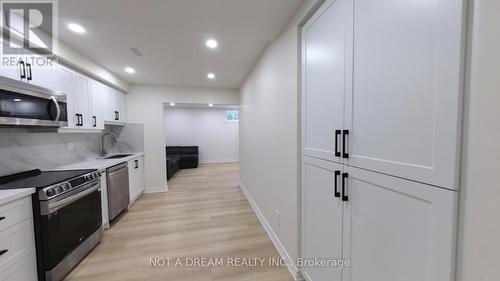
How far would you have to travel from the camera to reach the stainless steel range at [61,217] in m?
1.73

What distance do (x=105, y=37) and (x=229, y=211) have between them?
2.95 m

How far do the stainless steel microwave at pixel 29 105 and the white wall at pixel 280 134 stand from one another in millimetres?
2406

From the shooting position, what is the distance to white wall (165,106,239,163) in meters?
8.00

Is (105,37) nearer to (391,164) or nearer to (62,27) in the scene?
(62,27)

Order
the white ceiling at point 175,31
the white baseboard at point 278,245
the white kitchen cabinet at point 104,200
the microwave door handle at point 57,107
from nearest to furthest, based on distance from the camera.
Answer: the white ceiling at point 175,31 → the white baseboard at point 278,245 → the microwave door handle at point 57,107 → the white kitchen cabinet at point 104,200

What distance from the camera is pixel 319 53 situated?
1526 mm

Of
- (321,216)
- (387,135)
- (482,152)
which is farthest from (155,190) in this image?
(482,152)

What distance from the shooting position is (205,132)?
27.2 ft

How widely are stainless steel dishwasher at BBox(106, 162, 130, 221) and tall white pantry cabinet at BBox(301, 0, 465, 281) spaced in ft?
9.52

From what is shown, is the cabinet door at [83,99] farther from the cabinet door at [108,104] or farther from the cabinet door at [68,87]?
the cabinet door at [108,104]

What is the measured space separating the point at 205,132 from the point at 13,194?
6820 mm

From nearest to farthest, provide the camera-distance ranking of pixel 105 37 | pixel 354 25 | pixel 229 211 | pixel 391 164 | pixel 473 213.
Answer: pixel 473 213 < pixel 391 164 < pixel 354 25 < pixel 105 37 < pixel 229 211

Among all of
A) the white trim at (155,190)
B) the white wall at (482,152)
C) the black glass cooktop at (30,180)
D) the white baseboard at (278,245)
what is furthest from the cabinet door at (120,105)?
the white wall at (482,152)

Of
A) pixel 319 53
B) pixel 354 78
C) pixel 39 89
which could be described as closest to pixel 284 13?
pixel 319 53
